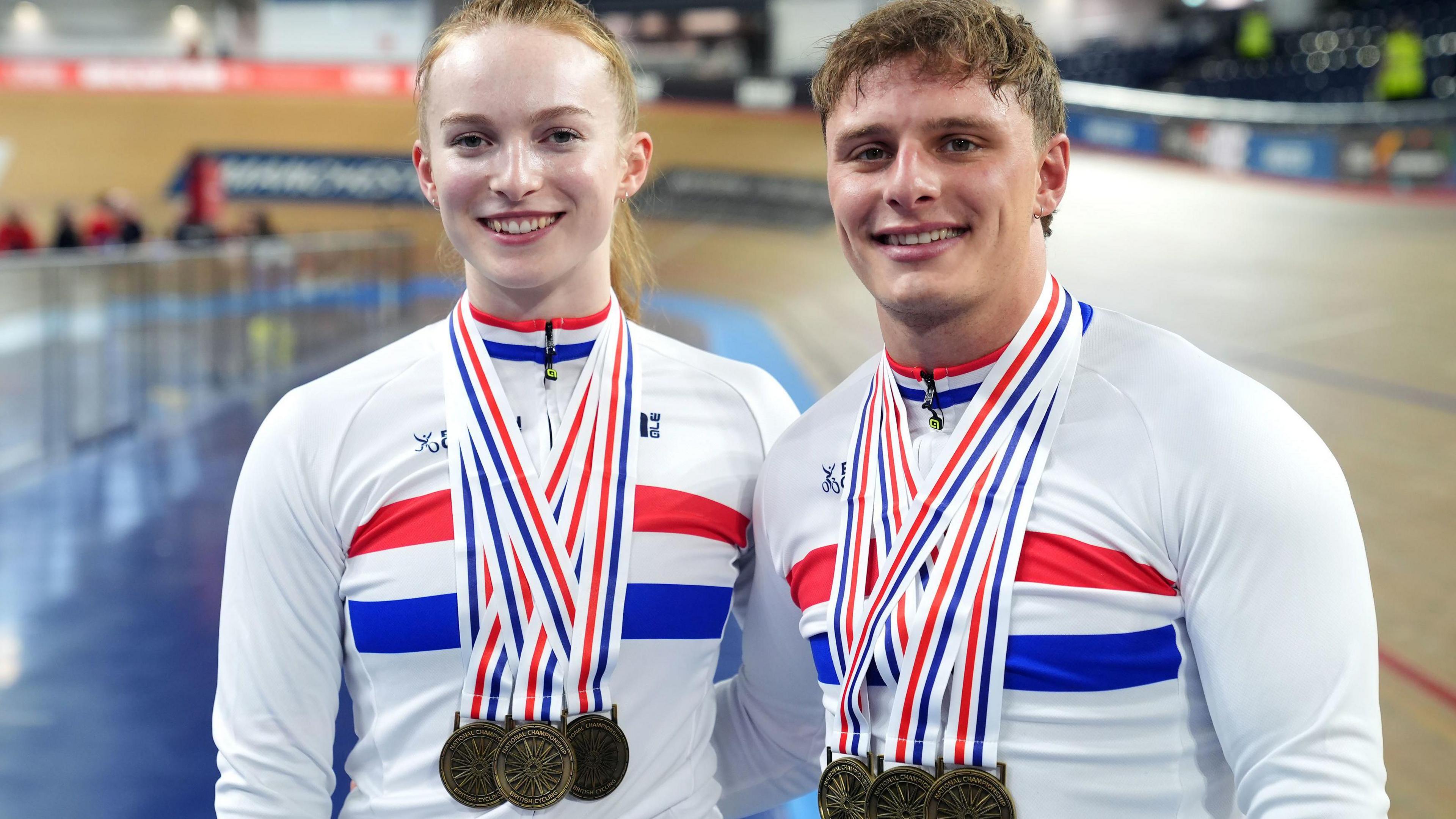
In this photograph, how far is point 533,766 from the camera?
163 cm

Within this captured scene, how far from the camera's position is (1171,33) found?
23.3 meters

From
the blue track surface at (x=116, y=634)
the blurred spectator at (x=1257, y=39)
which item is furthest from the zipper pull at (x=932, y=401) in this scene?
the blurred spectator at (x=1257, y=39)

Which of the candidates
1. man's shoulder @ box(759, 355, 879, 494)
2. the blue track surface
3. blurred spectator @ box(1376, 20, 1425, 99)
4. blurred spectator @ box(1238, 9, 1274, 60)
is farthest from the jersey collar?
blurred spectator @ box(1238, 9, 1274, 60)

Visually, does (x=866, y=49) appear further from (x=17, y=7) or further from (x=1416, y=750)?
(x=17, y=7)

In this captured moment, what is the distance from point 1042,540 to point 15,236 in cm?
1414

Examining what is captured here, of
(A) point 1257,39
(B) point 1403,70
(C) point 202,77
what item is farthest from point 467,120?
(C) point 202,77

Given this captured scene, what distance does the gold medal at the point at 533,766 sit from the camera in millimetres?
1625

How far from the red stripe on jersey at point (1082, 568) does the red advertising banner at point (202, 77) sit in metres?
22.7

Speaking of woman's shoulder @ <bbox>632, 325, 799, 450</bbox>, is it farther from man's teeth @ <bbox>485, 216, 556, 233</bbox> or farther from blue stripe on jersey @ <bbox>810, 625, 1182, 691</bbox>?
blue stripe on jersey @ <bbox>810, 625, 1182, 691</bbox>

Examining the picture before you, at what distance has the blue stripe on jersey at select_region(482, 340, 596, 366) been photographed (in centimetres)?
184

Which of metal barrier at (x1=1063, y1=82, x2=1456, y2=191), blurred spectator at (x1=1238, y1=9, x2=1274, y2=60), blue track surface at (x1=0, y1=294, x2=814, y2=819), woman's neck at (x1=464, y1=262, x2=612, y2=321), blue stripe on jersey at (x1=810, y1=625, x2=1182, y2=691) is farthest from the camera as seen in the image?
blurred spectator at (x1=1238, y1=9, x2=1274, y2=60)

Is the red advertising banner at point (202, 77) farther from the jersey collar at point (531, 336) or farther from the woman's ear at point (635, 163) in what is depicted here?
the jersey collar at point (531, 336)

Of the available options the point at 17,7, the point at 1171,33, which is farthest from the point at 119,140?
the point at 1171,33

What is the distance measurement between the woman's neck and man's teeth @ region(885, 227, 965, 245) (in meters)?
0.55
